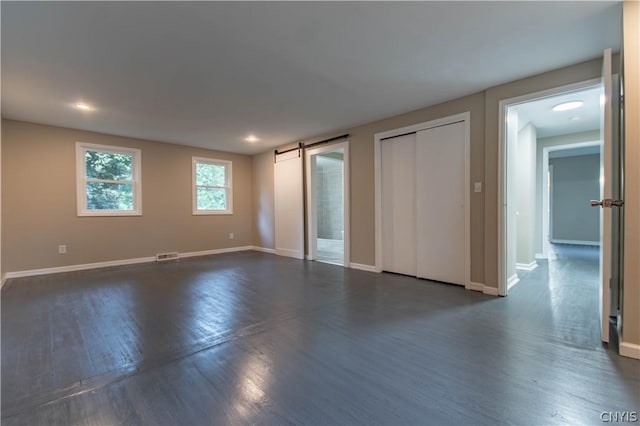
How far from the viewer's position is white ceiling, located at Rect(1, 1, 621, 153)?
2.04 m

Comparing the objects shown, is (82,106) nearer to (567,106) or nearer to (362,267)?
(362,267)

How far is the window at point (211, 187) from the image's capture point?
6.52 metres

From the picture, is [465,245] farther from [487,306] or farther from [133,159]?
[133,159]

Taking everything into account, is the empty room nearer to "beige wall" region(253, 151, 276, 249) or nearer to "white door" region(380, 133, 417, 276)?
"white door" region(380, 133, 417, 276)

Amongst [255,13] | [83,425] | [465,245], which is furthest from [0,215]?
[465,245]

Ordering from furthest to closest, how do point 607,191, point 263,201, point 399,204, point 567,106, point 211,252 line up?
point 263,201, point 211,252, point 399,204, point 567,106, point 607,191

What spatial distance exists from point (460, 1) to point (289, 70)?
5.24ft

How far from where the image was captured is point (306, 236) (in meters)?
5.95

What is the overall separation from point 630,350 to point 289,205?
5.28 m

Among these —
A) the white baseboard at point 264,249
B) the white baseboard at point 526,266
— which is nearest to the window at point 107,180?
the white baseboard at point 264,249

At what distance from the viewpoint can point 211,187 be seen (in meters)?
6.78

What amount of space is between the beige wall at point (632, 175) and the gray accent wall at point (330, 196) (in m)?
6.60

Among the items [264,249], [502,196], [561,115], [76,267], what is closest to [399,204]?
[502,196]

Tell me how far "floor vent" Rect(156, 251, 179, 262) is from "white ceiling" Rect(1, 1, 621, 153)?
116 inches
